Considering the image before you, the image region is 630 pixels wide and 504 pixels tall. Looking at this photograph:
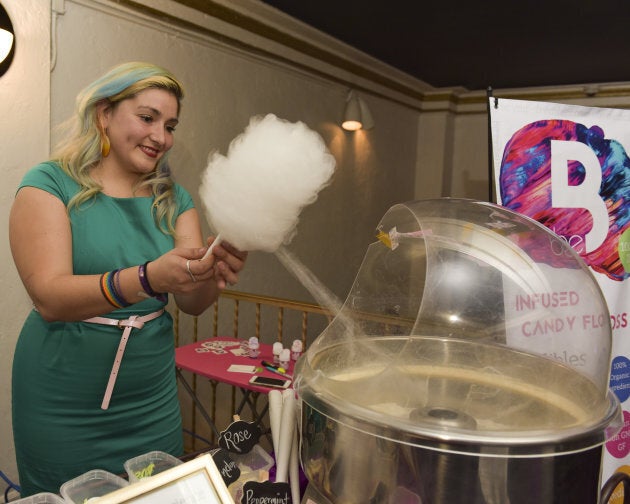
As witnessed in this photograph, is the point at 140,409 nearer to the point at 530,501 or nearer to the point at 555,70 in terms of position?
the point at 530,501

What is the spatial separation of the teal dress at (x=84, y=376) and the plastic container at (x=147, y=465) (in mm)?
556

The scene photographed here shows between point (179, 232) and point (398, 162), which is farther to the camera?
point (398, 162)

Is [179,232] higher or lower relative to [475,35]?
lower

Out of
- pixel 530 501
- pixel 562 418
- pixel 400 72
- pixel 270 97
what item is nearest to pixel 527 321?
pixel 562 418

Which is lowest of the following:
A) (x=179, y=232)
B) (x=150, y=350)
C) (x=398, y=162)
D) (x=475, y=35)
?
(x=150, y=350)

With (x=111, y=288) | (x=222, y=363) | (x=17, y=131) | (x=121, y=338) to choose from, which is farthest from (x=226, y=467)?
(x=17, y=131)

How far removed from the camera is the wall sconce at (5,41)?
2301mm

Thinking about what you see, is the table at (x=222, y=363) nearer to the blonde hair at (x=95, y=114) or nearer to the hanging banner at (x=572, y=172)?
the blonde hair at (x=95, y=114)

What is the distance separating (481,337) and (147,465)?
27.2 inches

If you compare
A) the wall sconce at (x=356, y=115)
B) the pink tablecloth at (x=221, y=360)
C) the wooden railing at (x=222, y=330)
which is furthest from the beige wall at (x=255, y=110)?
the pink tablecloth at (x=221, y=360)

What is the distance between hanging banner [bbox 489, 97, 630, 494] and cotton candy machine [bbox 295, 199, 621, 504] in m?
0.84

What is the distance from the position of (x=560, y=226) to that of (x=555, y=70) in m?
4.75

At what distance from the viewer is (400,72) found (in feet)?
19.9

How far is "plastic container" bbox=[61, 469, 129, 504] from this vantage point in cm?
74
